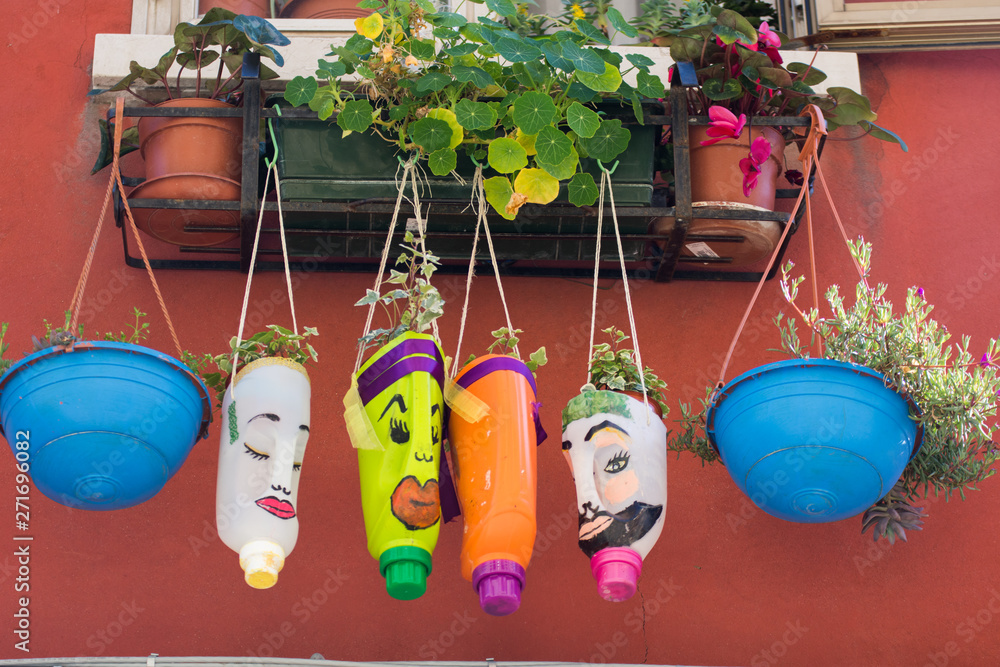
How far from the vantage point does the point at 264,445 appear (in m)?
1.96

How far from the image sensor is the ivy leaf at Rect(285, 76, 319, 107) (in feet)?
8.46

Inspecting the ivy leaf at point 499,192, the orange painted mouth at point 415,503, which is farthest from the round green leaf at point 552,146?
the orange painted mouth at point 415,503

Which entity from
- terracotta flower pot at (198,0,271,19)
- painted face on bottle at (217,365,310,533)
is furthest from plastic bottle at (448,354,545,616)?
terracotta flower pot at (198,0,271,19)

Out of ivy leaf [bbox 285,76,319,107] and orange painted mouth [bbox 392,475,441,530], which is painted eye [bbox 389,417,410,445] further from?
ivy leaf [bbox 285,76,319,107]

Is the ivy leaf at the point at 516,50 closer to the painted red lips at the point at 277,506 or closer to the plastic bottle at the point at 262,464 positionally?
the plastic bottle at the point at 262,464

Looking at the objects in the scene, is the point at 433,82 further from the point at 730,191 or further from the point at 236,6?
the point at 236,6

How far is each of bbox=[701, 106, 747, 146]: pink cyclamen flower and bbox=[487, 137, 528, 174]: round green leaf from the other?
1.69 feet

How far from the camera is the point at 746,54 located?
8.74 ft

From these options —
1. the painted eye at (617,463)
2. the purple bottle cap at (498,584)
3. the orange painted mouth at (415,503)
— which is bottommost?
the purple bottle cap at (498,584)

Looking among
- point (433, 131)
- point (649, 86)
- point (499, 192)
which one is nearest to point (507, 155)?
point (499, 192)

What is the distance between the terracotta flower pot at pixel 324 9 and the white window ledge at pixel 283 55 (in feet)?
0.49

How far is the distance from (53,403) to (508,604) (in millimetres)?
947

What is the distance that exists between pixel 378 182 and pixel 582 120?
551mm

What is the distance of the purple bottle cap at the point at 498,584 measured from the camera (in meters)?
1.83
